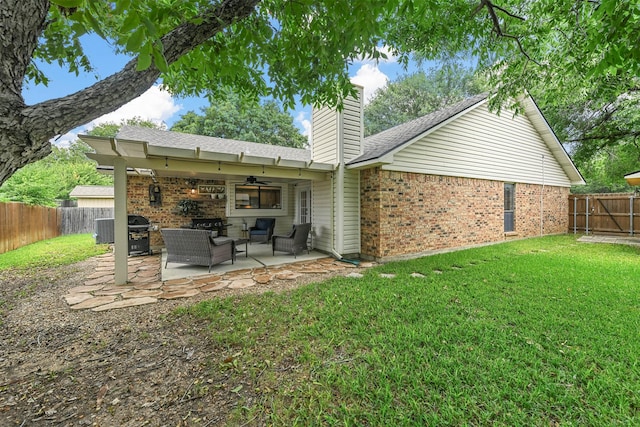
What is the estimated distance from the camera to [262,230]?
10.1 meters

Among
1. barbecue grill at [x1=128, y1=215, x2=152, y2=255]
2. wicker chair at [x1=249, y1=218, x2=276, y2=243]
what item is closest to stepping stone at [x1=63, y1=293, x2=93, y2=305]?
barbecue grill at [x1=128, y1=215, x2=152, y2=255]

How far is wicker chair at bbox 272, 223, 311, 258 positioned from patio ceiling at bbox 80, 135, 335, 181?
154 cm

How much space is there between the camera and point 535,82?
563cm

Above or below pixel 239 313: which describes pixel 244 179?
above

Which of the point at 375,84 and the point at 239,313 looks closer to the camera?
the point at 239,313

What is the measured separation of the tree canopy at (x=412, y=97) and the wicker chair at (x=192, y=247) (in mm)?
21877

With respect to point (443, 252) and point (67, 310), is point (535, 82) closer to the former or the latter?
point (443, 252)

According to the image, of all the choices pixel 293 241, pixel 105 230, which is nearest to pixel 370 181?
pixel 293 241

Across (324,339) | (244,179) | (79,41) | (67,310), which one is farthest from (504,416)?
(244,179)

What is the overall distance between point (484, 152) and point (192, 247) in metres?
9.58

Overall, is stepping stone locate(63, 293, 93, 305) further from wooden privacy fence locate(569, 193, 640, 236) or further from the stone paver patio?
wooden privacy fence locate(569, 193, 640, 236)

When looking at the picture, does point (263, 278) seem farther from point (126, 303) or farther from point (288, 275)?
point (126, 303)

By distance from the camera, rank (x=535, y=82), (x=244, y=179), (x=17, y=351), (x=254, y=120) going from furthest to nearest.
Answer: (x=254, y=120) → (x=244, y=179) → (x=535, y=82) → (x=17, y=351)

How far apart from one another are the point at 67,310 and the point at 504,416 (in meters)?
5.56
